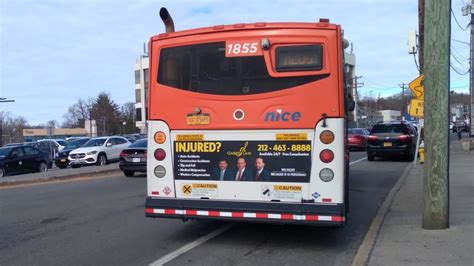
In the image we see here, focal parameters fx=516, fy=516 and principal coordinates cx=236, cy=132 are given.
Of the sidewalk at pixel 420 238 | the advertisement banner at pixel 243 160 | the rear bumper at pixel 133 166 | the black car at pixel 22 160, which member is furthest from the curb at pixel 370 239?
the black car at pixel 22 160

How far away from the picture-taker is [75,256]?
22.9 ft

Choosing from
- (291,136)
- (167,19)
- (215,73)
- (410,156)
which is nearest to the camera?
(291,136)

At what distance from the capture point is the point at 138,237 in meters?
8.12

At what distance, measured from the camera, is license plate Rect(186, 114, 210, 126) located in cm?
729

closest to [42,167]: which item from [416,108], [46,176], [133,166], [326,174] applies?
[46,176]

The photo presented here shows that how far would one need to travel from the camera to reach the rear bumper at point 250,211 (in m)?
6.66

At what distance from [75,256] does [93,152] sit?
18.8 meters

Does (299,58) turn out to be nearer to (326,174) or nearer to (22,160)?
(326,174)

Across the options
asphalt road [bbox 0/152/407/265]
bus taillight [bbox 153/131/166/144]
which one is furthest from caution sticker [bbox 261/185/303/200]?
bus taillight [bbox 153/131/166/144]

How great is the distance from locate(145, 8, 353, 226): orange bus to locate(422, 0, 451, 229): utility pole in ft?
4.83

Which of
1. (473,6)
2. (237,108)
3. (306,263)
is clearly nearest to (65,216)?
(237,108)

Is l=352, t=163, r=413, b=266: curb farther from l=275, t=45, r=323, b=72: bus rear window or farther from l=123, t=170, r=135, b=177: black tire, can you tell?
l=123, t=170, r=135, b=177: black tire

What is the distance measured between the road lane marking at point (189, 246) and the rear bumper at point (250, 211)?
467 millimetres

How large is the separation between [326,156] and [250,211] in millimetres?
1267
